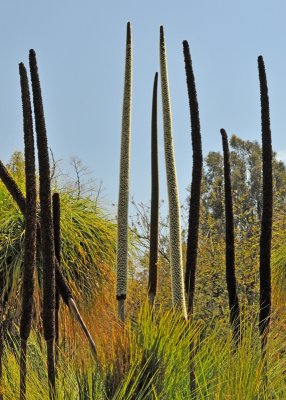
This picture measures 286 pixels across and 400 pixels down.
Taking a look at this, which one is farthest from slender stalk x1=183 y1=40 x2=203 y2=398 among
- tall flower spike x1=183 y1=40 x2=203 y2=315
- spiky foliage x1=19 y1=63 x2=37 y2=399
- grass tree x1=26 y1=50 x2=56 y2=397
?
spiky foliage x1=19 y1=63 x2=37 y2=399

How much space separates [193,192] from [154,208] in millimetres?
691

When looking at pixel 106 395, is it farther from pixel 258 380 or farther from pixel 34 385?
pixel 258 380

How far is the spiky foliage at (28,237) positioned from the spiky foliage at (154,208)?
1.10m

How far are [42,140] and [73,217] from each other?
3.07 meters

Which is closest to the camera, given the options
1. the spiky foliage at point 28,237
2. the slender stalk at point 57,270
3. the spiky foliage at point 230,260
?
the spiky foliage at point 28,237

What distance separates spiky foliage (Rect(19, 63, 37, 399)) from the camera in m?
2.95

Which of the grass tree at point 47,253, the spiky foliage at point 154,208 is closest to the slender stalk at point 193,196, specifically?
the spiky foliage at point 154,208

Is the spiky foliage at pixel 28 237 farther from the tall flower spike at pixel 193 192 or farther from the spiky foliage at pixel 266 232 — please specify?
the spiky foliage at pixel 266 232

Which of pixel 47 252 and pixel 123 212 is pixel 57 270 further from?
pixel 47 252

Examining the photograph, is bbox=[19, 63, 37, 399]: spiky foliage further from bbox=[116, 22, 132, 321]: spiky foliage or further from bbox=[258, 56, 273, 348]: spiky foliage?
bbox=[258, 56, 273, 348]: spiky foliage

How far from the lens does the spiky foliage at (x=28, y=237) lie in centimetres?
295

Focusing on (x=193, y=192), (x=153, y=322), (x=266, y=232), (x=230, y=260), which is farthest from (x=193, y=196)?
(x=153, y=322)

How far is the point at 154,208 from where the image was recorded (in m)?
4.18

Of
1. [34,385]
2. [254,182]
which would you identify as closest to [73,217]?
[34,385]
